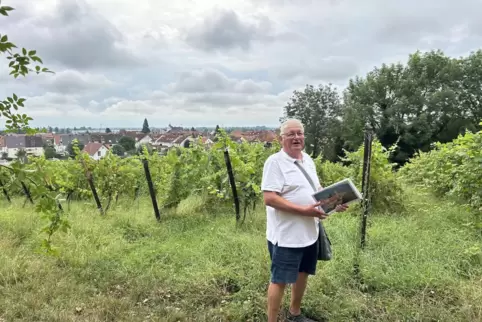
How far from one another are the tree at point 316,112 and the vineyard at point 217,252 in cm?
2963

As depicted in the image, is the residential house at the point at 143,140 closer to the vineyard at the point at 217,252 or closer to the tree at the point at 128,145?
the tree at the point at 128,145

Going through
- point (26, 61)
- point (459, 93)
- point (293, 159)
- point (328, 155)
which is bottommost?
point (328, 155)

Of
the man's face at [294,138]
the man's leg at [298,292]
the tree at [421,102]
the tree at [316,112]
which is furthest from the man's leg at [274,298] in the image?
the tree at [316,112]

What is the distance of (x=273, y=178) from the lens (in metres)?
2.39

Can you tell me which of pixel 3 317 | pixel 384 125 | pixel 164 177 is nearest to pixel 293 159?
pixel 3 317

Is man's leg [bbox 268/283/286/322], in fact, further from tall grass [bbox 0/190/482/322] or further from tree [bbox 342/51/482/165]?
tree [bbox 342/51/482/165]

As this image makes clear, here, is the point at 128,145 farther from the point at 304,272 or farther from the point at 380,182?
the point at 304,272

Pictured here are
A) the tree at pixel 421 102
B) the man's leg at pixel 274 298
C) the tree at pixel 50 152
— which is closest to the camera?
the man's leg at pixel 274 298

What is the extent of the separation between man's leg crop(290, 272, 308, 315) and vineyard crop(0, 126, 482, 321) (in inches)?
7.7

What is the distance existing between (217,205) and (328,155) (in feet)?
89.0

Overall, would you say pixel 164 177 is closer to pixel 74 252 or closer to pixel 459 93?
pixel 74 252

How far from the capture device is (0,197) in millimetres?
8875

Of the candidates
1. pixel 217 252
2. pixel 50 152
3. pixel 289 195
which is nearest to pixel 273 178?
pixel 289 195

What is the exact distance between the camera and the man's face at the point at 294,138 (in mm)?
2445
